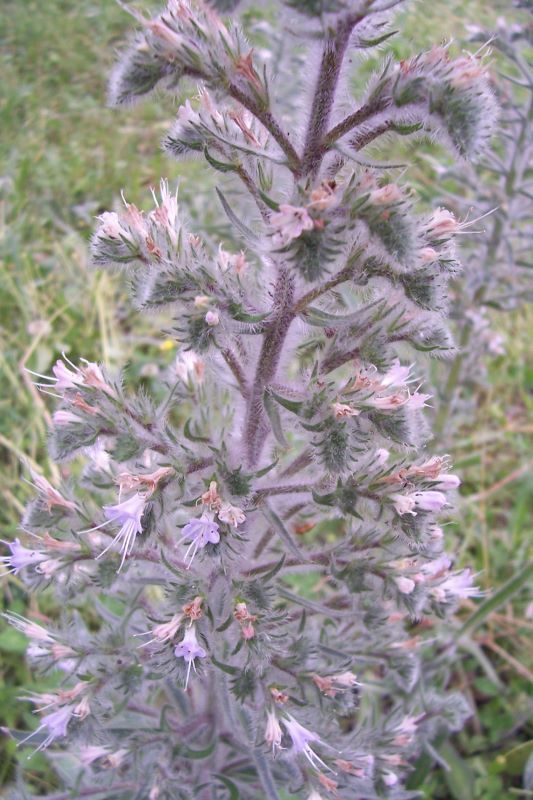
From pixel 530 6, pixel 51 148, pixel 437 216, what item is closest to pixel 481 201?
pixel 530 6

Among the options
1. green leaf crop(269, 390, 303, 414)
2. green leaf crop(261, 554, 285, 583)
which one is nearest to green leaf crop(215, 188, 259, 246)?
green leaf crop(269, 390, 303, 414)

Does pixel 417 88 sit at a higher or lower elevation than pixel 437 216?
higher

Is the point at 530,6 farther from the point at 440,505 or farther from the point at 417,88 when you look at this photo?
the point at 440,505

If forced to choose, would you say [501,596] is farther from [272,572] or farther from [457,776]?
[272,572]

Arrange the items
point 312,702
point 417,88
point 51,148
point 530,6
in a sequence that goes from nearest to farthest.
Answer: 1. point 417,88
2. point 312,702
3. point 530,6
4. point 51,148

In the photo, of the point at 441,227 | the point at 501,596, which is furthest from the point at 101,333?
the point at 441,227

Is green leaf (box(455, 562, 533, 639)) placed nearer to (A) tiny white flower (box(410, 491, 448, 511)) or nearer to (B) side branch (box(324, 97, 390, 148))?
(A) tiny white flower (box(410, 491, 448, 511))

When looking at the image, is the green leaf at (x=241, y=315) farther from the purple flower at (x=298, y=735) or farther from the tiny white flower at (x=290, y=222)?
the purple flower at (x=298, y=735)
